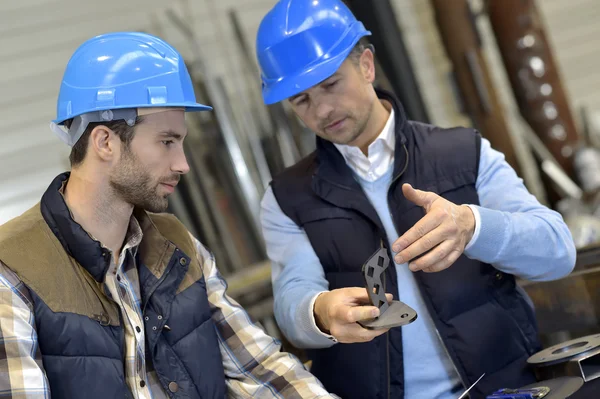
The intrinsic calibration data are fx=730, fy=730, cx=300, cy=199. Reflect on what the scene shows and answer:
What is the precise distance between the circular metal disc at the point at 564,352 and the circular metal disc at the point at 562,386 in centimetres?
6

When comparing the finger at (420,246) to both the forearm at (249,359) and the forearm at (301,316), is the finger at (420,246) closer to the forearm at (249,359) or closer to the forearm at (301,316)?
the forearm at (301,316)

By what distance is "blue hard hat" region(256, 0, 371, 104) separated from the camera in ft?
6.71

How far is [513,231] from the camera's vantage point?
5.95ft

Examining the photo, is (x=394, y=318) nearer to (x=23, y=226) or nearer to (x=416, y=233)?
(x=416, y=233)

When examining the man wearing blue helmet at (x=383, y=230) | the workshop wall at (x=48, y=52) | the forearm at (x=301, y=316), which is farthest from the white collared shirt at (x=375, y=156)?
the workshop wall at (x=48, y=52)

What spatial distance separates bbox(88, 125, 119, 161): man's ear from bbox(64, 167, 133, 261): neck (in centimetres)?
6

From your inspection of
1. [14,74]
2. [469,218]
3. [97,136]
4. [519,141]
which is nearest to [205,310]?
[97,136]

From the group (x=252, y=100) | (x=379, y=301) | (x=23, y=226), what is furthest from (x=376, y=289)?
(x=252, y=100)

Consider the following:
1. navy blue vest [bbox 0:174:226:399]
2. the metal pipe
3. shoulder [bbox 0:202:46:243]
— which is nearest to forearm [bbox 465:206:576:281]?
navy blue vest [bbox 0:174:226:399]

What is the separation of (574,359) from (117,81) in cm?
124

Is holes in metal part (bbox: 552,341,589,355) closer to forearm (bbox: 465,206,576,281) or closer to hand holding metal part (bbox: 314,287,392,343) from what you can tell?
forearm (bbox: 465,206,576,281)

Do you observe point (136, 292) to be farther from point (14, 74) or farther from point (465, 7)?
point (465, 7)

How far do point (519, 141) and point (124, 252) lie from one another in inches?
189

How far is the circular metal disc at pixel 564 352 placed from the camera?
170 cm
